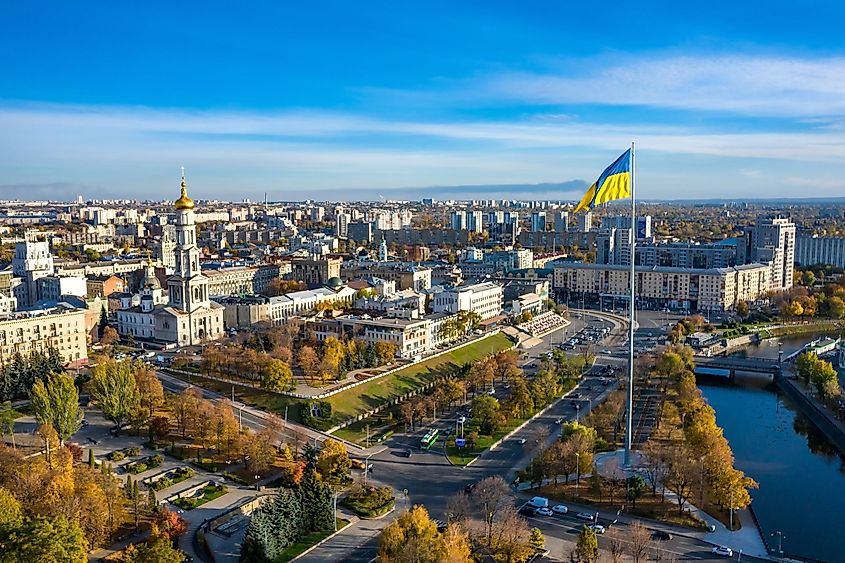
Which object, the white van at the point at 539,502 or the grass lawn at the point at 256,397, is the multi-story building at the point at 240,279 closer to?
the grass lawn at the point at 256,397

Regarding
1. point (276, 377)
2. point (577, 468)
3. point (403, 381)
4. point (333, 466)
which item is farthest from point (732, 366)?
point (333, 466)

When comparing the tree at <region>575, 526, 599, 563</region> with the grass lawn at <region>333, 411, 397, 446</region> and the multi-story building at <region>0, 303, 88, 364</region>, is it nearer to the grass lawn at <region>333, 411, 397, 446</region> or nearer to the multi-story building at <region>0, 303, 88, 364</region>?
the grass lawn at <region>333, 411, 397, 446</region>

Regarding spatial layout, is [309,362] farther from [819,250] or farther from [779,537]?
Answer: [819,250]

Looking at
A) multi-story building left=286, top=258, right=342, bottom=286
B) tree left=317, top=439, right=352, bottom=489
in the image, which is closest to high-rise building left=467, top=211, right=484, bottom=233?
multi-story building left=286, top=258, right=342, bottom=286

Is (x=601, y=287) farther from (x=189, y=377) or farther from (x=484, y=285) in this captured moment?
(x=189, y=377)

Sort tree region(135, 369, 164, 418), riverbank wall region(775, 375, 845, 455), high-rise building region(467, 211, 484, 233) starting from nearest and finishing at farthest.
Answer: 1. riverbank wall region(775, 375, 845, 455)
2. tree region(135, 369, 164, 418)
3. high-rise building region(467, 211, 484, 233)

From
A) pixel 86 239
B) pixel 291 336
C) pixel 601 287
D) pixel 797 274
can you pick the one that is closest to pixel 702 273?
pixel 601 287
